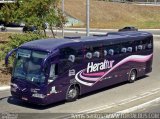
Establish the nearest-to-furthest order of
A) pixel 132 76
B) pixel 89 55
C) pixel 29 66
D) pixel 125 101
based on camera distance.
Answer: pixel 29 66, pixel 125 101, pixel 89 55, pixel 132 76

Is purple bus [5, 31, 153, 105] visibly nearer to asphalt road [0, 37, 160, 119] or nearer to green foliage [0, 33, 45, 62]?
asphalt road [0, 37, 160, 119]

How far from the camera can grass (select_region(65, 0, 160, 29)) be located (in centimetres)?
8171

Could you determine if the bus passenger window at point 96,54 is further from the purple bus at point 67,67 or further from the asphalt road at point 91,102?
the asphalt road at point 91,102

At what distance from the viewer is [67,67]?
19.7 metres

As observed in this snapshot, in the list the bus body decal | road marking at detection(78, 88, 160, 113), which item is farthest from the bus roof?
road marking at detection(78, 88, 160, 113)

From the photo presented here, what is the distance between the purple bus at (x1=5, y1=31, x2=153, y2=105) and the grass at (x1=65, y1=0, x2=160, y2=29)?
5392cm

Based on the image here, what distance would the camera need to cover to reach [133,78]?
1018 inches

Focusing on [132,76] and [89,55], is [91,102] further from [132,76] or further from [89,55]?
[132,76]

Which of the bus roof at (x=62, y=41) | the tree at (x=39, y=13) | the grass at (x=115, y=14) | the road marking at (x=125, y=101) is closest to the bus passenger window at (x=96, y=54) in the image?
the bus roof at (x=62, y=41)

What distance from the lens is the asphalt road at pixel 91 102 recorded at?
18.3 m

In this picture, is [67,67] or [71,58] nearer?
[67,67]

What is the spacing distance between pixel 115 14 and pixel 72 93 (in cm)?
6958

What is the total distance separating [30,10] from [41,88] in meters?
10.6

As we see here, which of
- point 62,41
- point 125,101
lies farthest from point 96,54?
point 125,101
